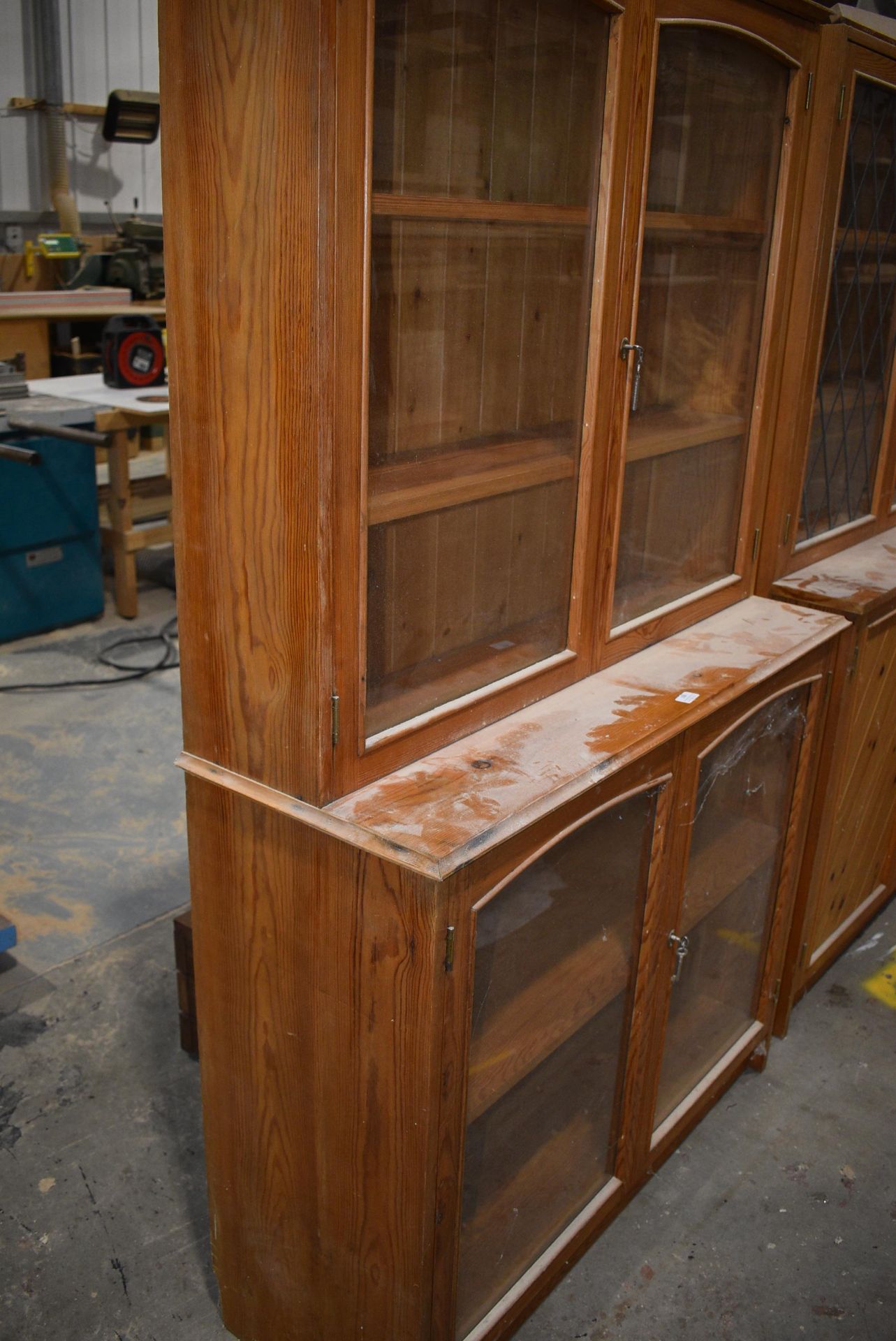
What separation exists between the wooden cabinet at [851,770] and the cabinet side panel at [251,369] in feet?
4.02

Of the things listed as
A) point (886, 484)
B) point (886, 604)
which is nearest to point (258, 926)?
point (886, 604)

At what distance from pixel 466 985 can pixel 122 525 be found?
3.36 meters

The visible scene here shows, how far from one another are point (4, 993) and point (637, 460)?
5.64ft

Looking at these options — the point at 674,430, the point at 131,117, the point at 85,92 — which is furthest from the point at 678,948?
the point at 85,92

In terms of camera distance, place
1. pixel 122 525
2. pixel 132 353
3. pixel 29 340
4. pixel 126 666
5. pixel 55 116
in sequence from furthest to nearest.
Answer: pixel 55 116
pixel 29 340
pixel 132 353
pixel 122 525
pixel 126 666

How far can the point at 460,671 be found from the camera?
1.54m

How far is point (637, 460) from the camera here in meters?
1.79

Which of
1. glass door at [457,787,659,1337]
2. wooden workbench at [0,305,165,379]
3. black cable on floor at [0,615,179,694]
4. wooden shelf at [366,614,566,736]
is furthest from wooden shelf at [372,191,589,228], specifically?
wooden workbench at [0,305,165,379]

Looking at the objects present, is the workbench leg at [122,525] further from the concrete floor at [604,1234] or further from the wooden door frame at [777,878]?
the wooden door frame at [777,878]

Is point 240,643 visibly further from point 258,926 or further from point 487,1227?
point 487,1227

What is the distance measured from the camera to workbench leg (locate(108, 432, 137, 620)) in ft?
13.9

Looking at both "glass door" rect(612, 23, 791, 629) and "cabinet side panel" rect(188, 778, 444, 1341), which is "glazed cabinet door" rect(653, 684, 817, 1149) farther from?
"cabinet side panel" rect(188, 778, 444, 1341)

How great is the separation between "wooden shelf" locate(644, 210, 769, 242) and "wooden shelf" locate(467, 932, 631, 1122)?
3.42ft

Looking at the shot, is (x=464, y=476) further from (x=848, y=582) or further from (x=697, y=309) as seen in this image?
(x=848, y=582)
